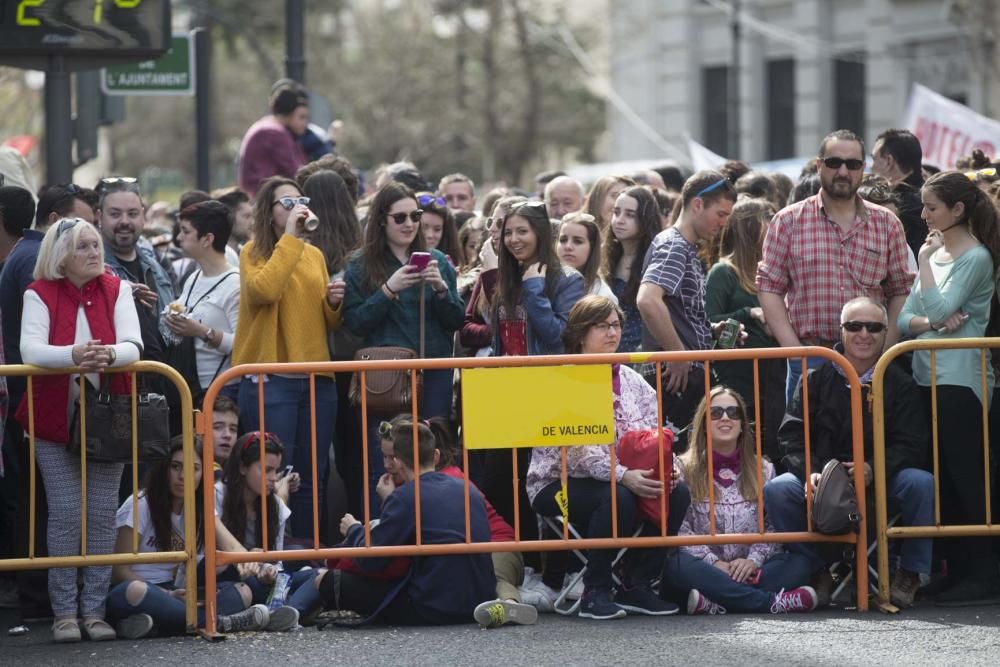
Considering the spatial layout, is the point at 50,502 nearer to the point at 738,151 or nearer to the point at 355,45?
the point at 738,151

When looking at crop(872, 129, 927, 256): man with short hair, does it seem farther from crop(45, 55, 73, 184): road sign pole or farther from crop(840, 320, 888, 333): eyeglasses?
crop(45, 55, 73, 184): road sign pole

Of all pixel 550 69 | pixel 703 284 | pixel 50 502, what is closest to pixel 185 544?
pixel 50 502

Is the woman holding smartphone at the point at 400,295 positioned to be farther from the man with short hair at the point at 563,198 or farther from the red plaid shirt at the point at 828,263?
the man with short hair at the point at 563,198

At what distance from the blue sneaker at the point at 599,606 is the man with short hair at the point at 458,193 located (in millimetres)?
4612

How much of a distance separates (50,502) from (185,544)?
0.64m

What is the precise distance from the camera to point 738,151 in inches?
1446

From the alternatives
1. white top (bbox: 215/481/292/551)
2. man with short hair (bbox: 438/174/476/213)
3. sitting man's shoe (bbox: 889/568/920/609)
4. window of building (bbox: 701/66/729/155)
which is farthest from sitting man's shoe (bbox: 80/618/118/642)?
window of building (bbox: 701/66/729/155)

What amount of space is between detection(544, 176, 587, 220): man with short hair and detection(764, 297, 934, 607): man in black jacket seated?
10.8 feet

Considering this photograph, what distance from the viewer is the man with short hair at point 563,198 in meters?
11.5

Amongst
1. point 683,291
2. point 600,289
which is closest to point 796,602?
point 683,291

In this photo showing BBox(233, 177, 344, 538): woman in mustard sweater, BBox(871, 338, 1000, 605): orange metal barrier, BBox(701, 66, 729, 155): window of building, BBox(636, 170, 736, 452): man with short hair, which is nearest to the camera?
BBox(871, 338, 1000, 605): orange metal barrier

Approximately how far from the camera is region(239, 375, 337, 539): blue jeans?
9.07m

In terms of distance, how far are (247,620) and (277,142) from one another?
578 centimetres

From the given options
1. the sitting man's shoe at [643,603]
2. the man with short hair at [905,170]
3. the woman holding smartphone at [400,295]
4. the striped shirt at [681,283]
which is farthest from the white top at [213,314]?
the man with short hair at [905,170]
